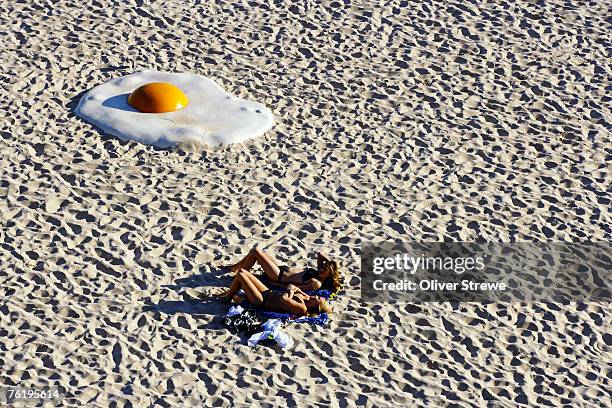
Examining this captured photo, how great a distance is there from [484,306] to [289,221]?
7.18 feet

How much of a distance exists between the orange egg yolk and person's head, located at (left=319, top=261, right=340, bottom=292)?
3630 mm

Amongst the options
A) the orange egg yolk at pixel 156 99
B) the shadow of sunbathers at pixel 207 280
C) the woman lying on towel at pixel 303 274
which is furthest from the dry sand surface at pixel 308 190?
the orange egg yolk at pixel 156 99

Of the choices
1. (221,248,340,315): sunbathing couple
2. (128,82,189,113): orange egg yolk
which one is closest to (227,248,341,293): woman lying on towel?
(221,248,340,315): sunbathing couple

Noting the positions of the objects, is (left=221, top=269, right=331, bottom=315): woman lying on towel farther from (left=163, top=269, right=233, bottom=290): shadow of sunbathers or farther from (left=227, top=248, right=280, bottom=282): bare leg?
(left=163, top=269, right=233, bottom=290): shadow of sunbathers

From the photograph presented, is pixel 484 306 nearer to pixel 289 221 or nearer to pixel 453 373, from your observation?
pixel 453 373

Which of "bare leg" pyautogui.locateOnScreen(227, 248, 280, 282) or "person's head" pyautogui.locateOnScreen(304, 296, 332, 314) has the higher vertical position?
"bare leg" pyautogui.locateOnScreen(227, 248, 280, 282)

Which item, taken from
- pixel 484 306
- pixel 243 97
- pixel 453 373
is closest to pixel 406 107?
pixel 243 97

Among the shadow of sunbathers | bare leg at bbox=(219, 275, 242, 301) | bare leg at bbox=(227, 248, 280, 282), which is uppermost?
bare leg at bbox=(227, 248, 280, 282)

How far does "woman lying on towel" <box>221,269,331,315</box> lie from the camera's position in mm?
11297

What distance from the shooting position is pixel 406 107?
14.6 metres

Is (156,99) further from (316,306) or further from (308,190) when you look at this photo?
(316,306)

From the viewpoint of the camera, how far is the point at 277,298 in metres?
11.3

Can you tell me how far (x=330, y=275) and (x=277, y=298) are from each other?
1.85ft

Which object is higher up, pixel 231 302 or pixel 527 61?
pixel 527 61
